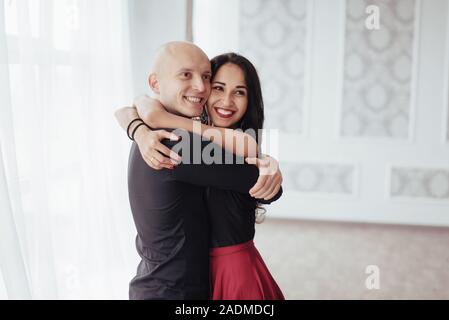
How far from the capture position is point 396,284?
233cm

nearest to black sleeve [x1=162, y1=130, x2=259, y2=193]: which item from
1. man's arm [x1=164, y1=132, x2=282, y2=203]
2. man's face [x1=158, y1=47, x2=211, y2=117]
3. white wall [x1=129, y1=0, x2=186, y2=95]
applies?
man's arm [x1=164, y1=132, x2=282, y2=203]

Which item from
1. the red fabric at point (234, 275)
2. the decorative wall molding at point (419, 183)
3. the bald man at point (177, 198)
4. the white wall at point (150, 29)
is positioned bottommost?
the decorative wall molding at point (419, 183)

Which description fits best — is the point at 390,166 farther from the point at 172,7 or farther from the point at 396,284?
the point at 172,7

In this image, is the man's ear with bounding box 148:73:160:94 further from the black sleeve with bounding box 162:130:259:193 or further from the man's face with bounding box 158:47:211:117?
the black sleeve with bounding box 162:130:259:193

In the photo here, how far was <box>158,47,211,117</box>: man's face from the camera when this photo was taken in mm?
920

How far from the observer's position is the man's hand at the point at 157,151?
A: 0.85 m

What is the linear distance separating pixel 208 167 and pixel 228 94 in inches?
8.4

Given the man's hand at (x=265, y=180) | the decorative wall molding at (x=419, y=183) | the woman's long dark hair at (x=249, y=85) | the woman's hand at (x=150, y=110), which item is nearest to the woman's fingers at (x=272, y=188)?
the man's hand at (x=265, y=180)

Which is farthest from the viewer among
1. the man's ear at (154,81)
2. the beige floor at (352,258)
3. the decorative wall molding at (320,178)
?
the decorative wall molding at (320,178)

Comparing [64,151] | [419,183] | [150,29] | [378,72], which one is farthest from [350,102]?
[64,151]

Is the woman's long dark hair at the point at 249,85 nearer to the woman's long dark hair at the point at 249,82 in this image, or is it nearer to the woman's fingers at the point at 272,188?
the woman's long dark hair at the point at 249,82
